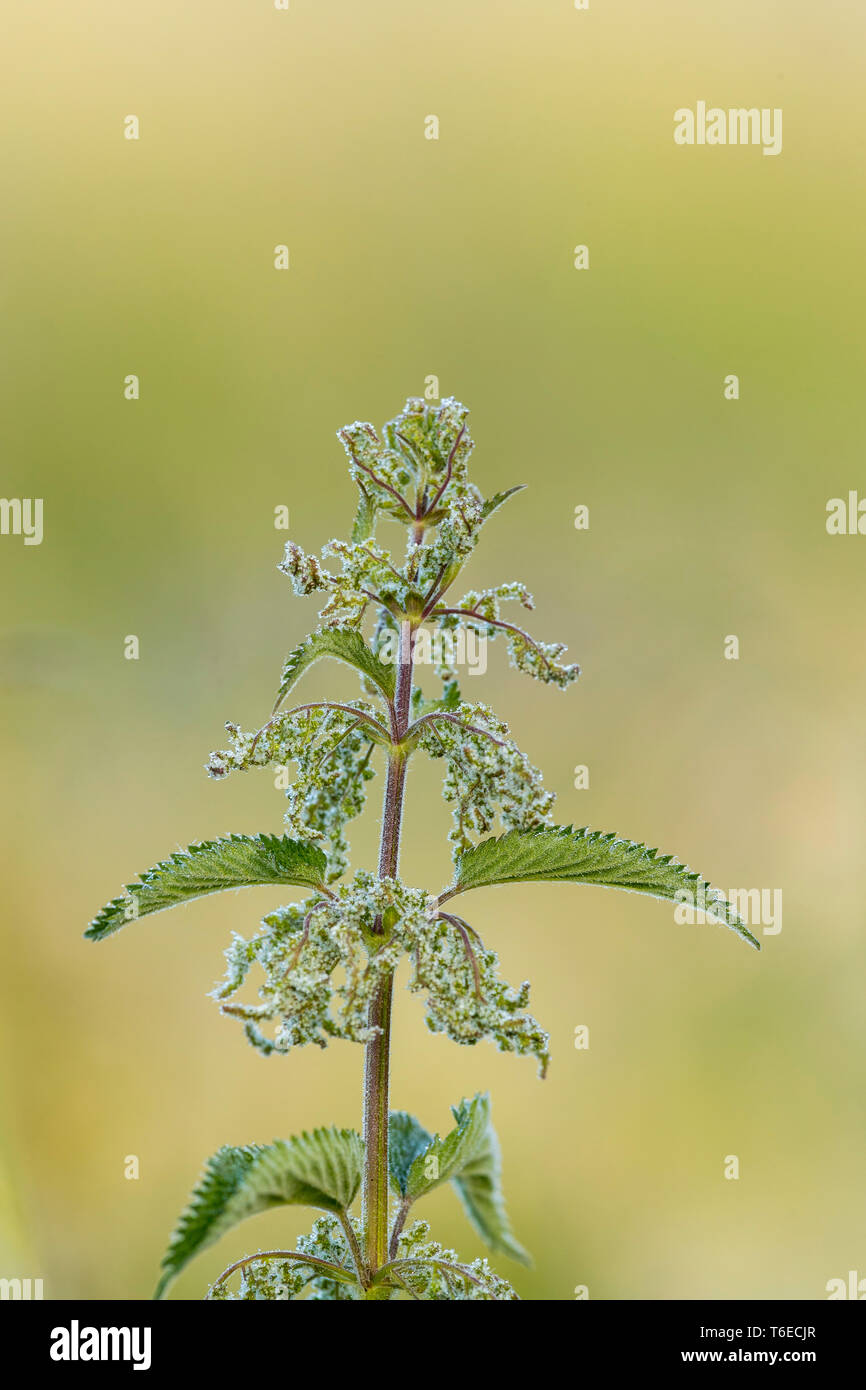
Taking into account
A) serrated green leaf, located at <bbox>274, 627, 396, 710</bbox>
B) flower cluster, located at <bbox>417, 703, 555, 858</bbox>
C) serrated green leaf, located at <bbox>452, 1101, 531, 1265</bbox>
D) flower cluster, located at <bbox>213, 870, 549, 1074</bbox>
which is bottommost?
serrated green leaf, located at <bbox>452, 1101, 531, 1265</bbox>

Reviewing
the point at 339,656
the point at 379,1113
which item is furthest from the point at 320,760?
the point at 379,1113

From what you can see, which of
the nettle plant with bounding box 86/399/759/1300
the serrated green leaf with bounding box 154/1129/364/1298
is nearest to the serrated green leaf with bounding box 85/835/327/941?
the nettle plant with bounding box 86/399/759/1300

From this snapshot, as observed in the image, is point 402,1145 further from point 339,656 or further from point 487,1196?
point 339,656

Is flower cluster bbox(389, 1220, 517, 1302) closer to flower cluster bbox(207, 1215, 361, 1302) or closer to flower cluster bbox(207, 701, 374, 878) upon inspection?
flower cluster bbox(207, 1215, 361, 1302)

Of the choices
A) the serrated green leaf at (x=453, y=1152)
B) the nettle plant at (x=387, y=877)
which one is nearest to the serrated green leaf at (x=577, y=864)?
the nettle plant at (x=387, y=877)

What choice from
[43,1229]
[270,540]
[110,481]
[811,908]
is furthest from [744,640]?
[43,1229]

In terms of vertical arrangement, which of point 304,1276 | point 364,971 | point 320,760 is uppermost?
point 320,760
